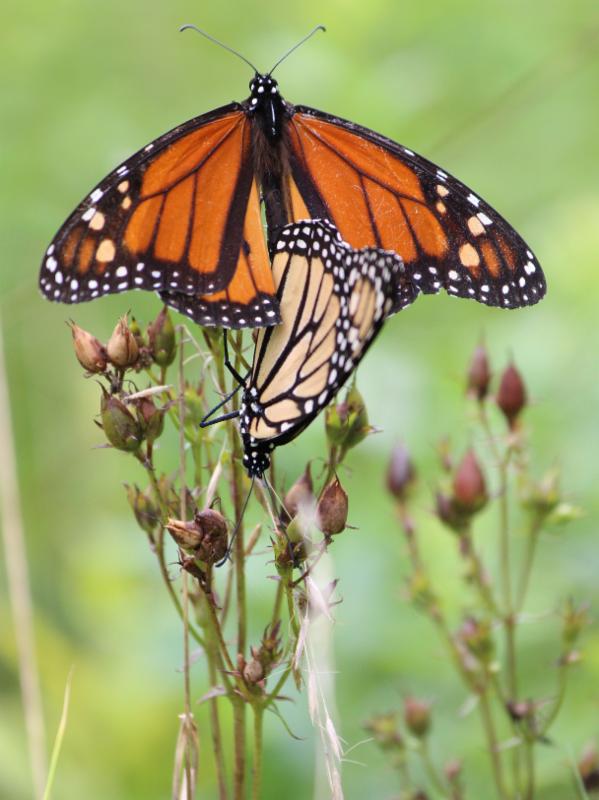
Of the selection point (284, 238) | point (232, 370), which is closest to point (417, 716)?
point (232, 370)

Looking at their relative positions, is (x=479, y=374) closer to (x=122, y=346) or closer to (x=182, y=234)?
(x=182, y=234)

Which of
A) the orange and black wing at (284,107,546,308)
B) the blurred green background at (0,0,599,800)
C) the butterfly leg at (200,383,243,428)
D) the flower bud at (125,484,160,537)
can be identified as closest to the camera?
the butterfly leg at (200,383,243,428)

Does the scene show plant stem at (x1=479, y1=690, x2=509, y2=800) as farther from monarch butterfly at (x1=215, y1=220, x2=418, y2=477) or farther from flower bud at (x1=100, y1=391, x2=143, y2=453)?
flower bud at (x1=100, y1=391, x2=143, y2=453)

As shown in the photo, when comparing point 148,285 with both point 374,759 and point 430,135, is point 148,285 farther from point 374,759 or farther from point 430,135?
point 430,135

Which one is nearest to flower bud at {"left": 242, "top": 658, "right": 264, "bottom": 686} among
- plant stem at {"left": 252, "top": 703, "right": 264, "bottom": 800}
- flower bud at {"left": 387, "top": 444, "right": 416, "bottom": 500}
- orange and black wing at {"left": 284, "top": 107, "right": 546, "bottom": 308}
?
plant stem at {"left": 252, "top": 703, "right": 264, "bottom": 800}

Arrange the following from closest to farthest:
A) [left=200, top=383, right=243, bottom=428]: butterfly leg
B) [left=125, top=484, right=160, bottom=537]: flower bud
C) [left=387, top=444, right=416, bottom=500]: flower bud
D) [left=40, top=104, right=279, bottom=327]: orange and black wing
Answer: [left=200, top=383, right=243, bottom=428]: butterfly leg < [left=125, top=484, right=160, bottom=537]: flower bud < [left=40, top=104, right=279, bottom=327]: orange and black wing < [left=387, top=444, right=416, bottom=500]: flower bud

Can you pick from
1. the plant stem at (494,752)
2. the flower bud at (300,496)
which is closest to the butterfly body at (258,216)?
the flower bud at (300,496)

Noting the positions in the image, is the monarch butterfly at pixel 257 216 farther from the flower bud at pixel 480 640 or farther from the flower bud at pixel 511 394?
the flower bud at pixel 480 640
